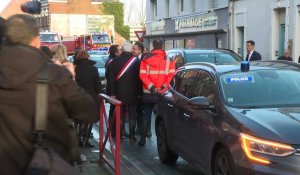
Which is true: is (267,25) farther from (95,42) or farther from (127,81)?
(95,42)

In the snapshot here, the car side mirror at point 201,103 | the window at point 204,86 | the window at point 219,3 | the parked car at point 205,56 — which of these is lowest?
the car side mirror at point 201,103

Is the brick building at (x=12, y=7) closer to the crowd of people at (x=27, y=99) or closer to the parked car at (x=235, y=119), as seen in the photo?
the crowd of people at (x=27, y=99)

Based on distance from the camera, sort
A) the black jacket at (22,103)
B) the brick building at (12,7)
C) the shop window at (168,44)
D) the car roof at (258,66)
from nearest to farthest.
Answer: the black jacket at (22,103) → the brick building at (12,7) → the car roof at (258,66) → the shop window at (168,44)

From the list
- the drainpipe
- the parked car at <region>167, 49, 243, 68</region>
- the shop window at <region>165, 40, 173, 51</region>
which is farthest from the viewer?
the shop window at <region>165, 40, 173, 51</region>

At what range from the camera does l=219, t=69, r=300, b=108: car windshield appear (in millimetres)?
6023

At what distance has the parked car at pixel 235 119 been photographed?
5012mm

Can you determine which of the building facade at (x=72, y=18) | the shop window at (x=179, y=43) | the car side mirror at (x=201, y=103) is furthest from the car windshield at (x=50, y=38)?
the car side mirror at (x=201, y=103)

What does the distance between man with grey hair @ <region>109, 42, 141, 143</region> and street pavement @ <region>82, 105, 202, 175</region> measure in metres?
0.71

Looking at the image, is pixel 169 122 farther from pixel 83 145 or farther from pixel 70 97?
pixel 70 97

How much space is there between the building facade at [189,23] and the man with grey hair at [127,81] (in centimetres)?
1758

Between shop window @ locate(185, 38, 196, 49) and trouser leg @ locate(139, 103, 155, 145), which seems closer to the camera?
trouser leg @ locate(139, 103, 155, 145)

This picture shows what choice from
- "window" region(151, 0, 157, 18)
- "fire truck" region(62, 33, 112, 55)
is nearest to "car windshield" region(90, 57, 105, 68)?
"window" region(151, 0, 157, 18)

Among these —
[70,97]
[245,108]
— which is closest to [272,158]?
[245,108]

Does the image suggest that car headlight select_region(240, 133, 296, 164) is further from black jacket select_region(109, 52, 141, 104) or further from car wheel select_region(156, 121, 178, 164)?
black jacket select_region(109, 52, 141, 104)
